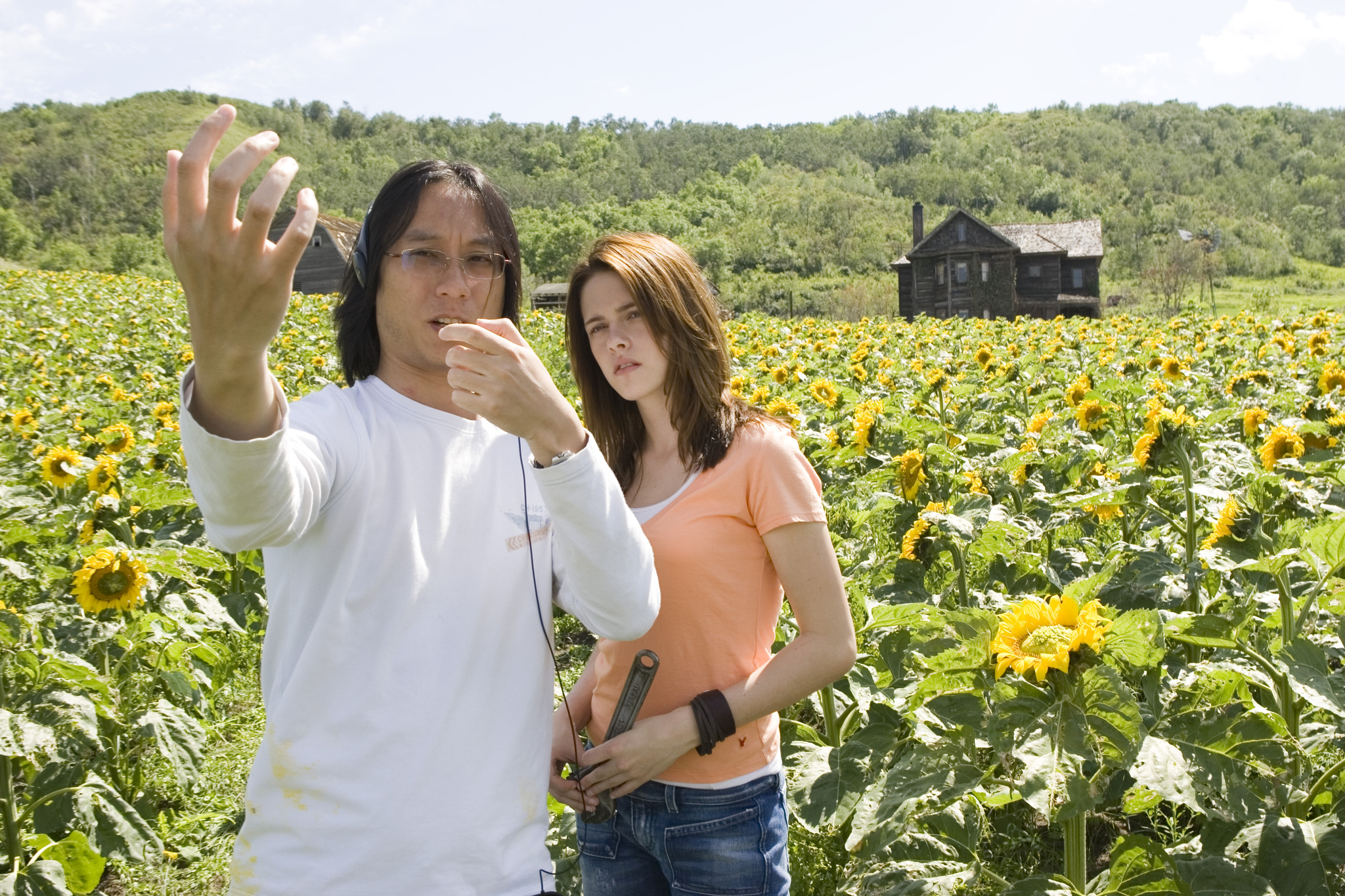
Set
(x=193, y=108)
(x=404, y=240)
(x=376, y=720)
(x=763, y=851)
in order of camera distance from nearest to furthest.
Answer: (x=376, y=720), (x=404, y=240), (x=763, y=851), (x=193, y=108)

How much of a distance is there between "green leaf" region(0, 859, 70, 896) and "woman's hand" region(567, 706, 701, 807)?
1457mm

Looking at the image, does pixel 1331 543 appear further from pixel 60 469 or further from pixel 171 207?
pixel 60 469

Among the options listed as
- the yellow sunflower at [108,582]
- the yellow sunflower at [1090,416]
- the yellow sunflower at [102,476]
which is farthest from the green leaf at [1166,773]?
the yellow sunflower at [102,476]

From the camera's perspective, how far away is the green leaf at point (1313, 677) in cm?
153

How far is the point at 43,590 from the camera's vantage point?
124 inches

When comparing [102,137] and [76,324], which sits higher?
[102,137]

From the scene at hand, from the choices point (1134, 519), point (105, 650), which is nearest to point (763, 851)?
point (105, 650)

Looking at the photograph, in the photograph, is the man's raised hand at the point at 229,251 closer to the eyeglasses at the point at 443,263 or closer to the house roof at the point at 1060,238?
the eyeglasses at the point at 443,263

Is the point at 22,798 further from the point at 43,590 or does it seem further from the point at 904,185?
the point at 904,185

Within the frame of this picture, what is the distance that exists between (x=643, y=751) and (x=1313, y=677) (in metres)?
1.09

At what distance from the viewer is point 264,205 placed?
0.88 m

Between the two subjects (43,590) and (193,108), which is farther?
(193,108)

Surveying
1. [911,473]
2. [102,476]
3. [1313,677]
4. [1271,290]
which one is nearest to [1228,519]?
[1313,677]

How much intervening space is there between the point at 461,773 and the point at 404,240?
0.76 meters
